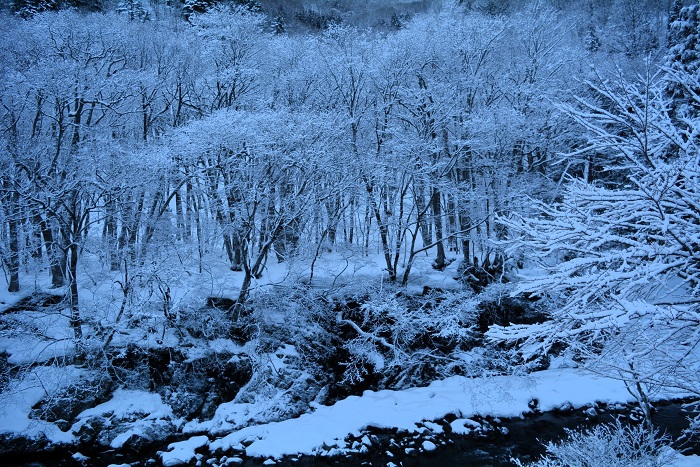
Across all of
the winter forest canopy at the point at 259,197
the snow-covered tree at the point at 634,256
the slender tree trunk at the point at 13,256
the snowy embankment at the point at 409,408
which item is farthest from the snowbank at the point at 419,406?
the slender tree trunk at the point at 13,256

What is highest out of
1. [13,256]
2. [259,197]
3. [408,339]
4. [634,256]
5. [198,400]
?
[634,256]

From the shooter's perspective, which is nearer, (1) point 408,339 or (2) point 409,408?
(2) point 409,408

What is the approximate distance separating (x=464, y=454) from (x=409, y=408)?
2.55m

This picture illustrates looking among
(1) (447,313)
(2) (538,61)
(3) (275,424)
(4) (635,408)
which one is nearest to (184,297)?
(3) (275,424)

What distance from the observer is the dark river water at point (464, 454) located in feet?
34.2

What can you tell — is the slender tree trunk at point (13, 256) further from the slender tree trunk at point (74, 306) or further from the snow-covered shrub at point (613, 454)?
the snow-covered shrub at point (613, 454)

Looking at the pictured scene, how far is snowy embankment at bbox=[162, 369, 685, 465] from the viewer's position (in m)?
11.4

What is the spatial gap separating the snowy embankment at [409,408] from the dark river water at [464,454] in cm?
55

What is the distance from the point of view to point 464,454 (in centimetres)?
1093

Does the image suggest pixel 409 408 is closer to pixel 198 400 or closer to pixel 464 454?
pixel 464 454

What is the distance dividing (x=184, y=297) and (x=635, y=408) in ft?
53.1

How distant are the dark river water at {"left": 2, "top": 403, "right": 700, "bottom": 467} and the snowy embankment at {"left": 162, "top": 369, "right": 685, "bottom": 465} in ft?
1.80

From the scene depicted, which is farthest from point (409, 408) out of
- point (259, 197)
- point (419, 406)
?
point (259, 197)

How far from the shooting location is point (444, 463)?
A: 10.5m
